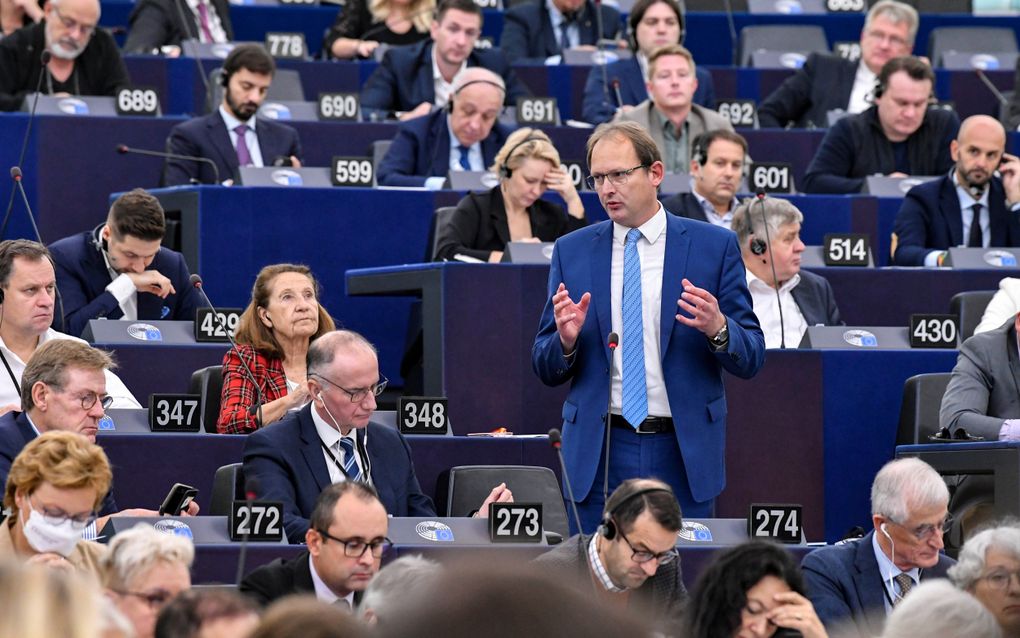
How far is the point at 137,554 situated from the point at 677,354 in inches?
65.9

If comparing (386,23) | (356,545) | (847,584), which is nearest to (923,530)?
(847,584)

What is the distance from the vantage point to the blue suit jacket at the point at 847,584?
3.98 meters

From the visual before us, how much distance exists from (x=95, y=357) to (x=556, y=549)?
127 cm

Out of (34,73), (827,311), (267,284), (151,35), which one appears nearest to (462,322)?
(267,284)

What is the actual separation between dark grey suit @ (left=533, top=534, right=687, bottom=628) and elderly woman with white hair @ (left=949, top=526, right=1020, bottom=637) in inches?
23.2

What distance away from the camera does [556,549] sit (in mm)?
3896

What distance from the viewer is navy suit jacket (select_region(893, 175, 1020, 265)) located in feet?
22.6

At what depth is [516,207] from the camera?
21.1 feet

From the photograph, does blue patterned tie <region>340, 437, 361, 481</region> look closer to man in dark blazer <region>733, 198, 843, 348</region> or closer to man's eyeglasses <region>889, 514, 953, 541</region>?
man's eyeglasses <region>889, 514, 953, 541</region>

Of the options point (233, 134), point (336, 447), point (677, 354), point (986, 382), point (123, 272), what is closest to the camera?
point (677, 354)

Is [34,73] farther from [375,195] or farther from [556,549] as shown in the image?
[556,549]

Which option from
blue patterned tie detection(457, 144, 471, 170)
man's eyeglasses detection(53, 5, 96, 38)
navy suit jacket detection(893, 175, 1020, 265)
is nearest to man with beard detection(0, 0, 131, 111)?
man's eyeglasses detection(53, 5, 96, 38)

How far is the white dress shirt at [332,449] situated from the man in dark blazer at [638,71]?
378cm

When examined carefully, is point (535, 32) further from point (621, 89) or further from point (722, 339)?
point (722, 339)
